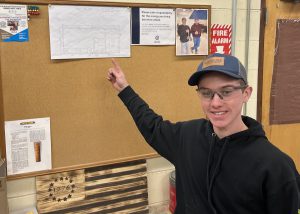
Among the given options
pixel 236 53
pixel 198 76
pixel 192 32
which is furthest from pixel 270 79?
pixel 198 76

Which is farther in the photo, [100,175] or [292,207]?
[100,175]

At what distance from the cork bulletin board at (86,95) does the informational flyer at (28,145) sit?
0.03 m

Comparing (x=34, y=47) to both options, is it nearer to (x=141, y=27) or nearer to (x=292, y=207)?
(x=141, y=27)

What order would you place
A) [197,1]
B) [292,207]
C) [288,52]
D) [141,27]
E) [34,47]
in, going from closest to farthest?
[292,207], [34,47], [141,27], [197,1], [288,52]

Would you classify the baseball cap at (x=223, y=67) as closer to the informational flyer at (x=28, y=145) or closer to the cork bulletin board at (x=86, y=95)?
the cork bulletin board at (x=86, y=95)

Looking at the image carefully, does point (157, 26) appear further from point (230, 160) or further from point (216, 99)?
point (230, 160)

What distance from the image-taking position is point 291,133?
101 inches

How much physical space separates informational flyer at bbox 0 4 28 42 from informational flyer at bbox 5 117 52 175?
43cm

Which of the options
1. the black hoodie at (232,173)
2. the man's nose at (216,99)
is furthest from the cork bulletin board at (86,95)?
the man's nose at (216,99)

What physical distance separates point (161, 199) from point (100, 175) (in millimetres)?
472

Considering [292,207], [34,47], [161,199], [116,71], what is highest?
[34,47]

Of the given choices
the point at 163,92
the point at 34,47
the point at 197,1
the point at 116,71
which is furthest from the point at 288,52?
the point at 34,47

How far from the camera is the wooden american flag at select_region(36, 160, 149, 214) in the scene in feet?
6.18

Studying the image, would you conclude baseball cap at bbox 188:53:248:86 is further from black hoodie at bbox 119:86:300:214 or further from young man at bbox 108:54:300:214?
black hoodie at bbox 119:86:300:214
